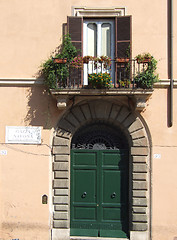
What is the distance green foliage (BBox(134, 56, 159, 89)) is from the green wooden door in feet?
6.44

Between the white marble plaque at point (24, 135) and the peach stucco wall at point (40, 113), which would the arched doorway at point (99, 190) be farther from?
the white marble plaque at point (24, 135)

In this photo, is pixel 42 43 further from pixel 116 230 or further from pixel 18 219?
pixel 116 230

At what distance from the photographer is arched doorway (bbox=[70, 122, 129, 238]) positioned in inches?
296

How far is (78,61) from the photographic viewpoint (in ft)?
23.2

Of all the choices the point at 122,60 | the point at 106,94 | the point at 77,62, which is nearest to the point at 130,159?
the point at 106,94

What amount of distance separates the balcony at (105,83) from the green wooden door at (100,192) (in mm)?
1612

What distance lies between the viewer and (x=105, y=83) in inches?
271

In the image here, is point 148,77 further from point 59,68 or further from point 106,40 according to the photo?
point 59,68

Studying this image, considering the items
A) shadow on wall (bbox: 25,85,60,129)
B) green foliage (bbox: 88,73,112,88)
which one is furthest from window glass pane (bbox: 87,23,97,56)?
shadow on wall (bbox: 25,85,60,129)

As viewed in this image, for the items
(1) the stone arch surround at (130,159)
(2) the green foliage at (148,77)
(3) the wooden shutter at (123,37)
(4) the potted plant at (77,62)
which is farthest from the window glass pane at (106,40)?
(1) the stone arch surround at (130,159)

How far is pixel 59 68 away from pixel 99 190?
3.48 metres

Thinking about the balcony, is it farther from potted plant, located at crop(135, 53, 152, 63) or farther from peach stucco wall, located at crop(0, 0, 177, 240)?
peach stucco wall, located at crop(0, 0, 177, 240)

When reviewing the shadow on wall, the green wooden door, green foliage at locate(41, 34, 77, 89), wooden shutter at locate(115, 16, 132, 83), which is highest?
wooden shutter at locate(115, 16, 132, 83)

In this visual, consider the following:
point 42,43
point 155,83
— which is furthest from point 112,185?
point 42,43
